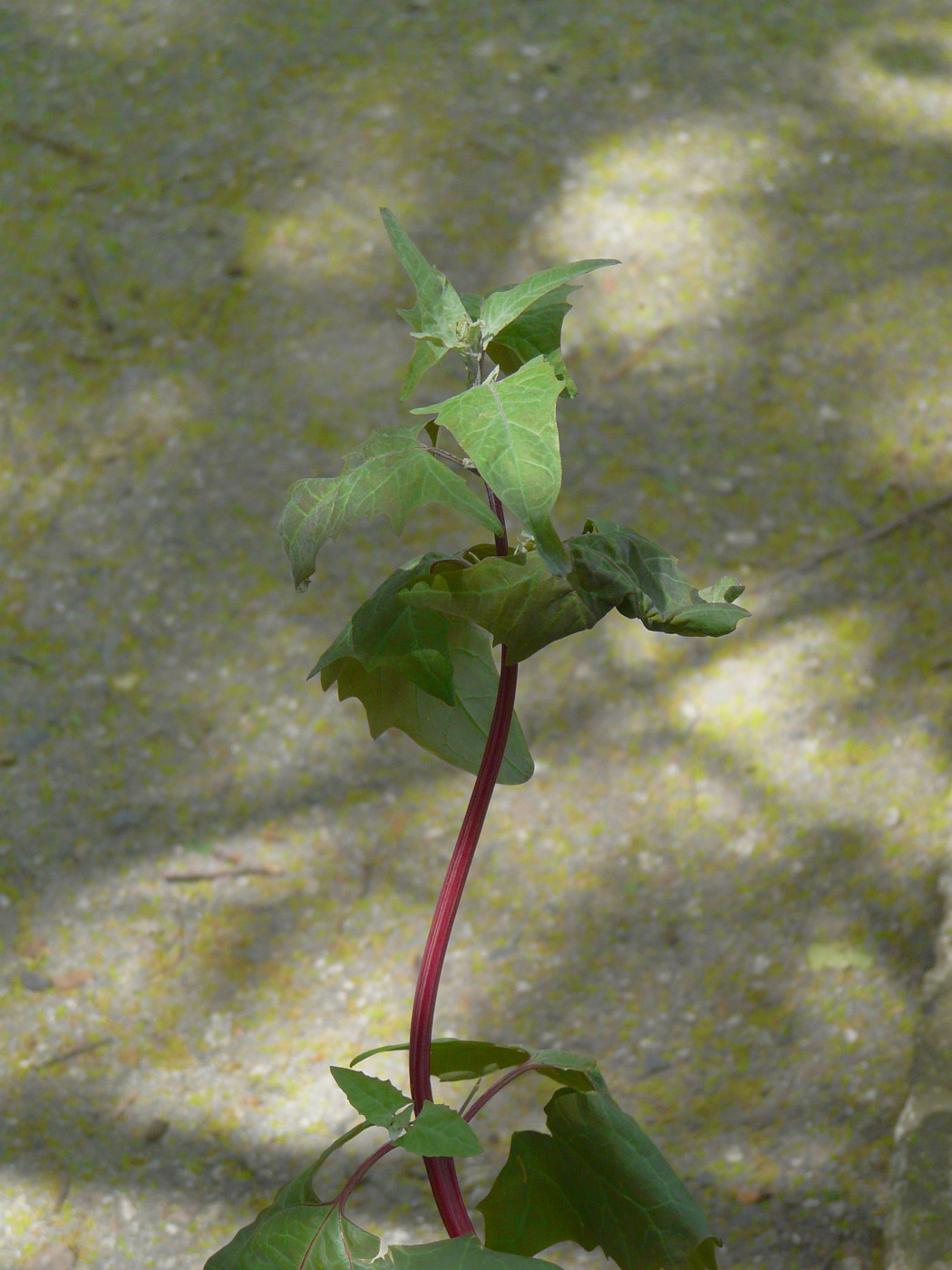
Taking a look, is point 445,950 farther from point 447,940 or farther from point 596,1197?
point 596,1197

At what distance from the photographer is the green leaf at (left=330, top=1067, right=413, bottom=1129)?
0.81m

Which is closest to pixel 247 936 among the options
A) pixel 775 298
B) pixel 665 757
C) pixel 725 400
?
pixel 665 757

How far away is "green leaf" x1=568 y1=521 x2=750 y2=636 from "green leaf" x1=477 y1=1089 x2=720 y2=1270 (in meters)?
0.40

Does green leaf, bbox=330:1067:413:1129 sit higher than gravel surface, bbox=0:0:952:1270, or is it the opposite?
green leaf, bbox=330:1067:413:1129

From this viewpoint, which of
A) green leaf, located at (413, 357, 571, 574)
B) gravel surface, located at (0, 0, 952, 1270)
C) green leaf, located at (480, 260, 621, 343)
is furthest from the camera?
gravel surface, located at (0, 0, 952, 1270)

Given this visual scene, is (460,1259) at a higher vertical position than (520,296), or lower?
lower

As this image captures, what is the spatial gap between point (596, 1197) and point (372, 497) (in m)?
0.58

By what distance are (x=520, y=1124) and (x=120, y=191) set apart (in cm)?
244

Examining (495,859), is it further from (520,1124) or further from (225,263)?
(225,263)

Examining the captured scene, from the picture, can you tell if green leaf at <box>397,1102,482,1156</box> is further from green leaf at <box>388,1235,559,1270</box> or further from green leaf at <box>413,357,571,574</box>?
green leaf at <box>413,357,571,574</box>

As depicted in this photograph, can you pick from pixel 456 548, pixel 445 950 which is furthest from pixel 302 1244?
pixel 456 548

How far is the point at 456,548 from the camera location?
8.48ft

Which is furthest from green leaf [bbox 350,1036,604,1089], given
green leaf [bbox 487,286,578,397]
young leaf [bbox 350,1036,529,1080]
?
green leaf [bbox 487,286,578,397]

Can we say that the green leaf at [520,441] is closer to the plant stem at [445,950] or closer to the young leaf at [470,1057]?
the plant stem at [445,950]
